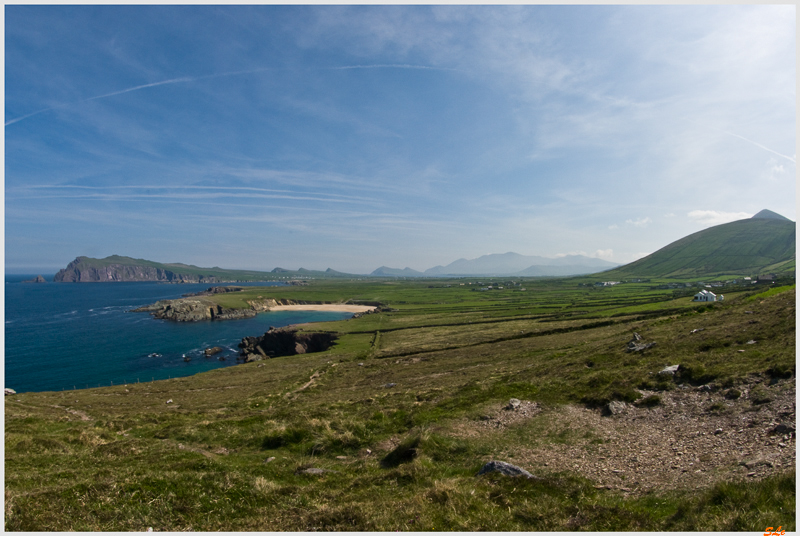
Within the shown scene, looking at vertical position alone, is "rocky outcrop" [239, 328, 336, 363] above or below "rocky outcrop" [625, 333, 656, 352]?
below

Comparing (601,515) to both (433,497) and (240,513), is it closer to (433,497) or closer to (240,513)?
(433,497)

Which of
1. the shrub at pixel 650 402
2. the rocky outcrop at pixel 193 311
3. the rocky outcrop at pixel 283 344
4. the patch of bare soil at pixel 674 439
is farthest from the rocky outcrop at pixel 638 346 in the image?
the rocky outcrop at pixel 193 311

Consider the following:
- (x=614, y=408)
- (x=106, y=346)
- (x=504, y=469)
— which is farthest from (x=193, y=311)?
(x=504, y=469)

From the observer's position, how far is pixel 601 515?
33.6ft

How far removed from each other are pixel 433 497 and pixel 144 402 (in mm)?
41247

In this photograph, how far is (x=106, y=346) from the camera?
9525cm

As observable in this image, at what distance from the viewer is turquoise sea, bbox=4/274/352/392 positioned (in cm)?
7106

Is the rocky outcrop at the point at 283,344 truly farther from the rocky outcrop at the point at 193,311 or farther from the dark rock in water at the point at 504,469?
the dark rock in water at the point at 504,469

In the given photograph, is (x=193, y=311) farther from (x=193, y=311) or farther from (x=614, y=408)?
(x=614, y=408)

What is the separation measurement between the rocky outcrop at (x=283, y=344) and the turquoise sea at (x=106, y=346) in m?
4.33

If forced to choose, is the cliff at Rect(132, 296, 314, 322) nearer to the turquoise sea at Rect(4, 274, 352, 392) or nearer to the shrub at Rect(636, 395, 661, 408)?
the turquoise sea at Rect(4, 274, 352, 392)

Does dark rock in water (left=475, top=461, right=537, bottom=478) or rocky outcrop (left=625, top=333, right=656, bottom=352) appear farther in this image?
rocky outcrop (left=625, top=333, right=656, bottom=352)

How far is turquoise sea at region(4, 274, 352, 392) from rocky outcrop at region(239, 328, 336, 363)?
14.2 ft

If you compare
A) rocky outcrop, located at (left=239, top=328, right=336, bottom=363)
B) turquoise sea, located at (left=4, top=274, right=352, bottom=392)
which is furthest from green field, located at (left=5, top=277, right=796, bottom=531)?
rocky outcrop, located at (left=239, top=328, right=336, bottom=363)
